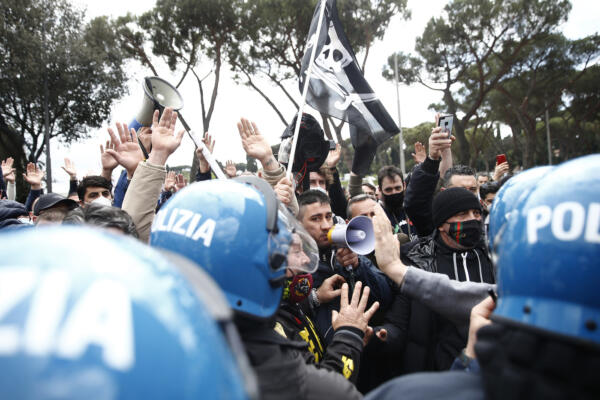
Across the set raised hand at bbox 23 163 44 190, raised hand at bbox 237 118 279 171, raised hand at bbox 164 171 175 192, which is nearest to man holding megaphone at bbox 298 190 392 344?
raised hand at bbox 237 118 279 171

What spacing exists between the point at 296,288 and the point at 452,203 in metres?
1.26

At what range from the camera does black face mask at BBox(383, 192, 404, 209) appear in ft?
15.5

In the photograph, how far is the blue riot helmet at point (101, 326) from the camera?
60 cm

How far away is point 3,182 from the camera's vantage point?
6363mm

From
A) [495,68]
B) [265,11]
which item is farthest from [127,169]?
[495,68]

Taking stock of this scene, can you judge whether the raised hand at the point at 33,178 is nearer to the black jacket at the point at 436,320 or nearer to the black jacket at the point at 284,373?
the black jacket at the point at 436,320

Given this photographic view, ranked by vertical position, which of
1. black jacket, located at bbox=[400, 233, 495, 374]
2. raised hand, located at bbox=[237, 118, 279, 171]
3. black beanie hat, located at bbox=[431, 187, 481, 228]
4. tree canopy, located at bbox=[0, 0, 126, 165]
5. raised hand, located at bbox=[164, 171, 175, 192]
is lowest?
black jacket, located at bbox=[400, 233, 495, 374]

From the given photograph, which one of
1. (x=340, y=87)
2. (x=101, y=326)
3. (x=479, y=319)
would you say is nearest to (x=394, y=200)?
(x=340, y=87)

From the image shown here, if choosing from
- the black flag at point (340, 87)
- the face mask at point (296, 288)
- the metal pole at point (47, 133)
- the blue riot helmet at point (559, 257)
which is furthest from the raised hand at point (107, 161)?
the metal pole at point (47, 133)

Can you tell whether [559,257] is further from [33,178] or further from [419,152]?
[33,178]

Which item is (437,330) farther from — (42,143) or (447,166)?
(42,143)

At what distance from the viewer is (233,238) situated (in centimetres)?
138

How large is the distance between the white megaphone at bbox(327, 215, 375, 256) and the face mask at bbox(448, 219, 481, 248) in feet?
1.87

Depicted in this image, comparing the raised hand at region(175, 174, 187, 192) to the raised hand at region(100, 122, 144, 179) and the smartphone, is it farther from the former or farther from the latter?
the smartphone
